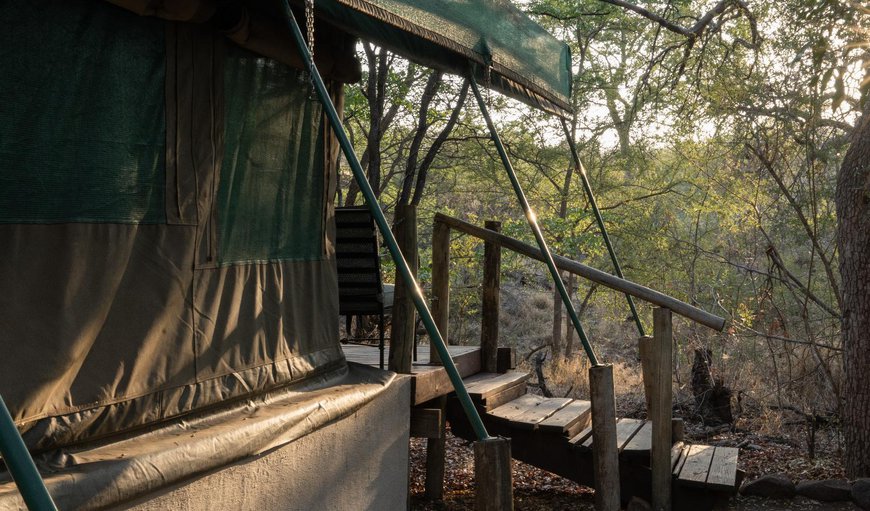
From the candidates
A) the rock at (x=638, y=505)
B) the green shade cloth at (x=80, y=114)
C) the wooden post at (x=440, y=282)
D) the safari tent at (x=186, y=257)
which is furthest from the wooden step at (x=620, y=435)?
the green shade cloth at (x=80, y=114)

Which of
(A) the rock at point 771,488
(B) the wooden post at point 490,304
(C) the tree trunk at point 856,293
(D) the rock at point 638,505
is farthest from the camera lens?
(C) the tree trunk at point 856,293

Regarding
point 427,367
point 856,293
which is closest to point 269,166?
point 427,367

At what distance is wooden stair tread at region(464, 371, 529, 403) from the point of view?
5730 millimetres

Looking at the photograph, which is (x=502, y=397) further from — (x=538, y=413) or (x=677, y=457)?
(x=677, y=457)

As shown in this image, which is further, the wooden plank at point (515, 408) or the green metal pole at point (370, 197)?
the wooden plank at point (515, 408)

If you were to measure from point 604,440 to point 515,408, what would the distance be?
0.95 meters

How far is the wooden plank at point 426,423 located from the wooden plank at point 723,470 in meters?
1.69

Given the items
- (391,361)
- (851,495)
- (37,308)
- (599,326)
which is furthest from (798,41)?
(599,326)

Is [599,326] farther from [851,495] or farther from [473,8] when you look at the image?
[473,8]

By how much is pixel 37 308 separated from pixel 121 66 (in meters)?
1.04

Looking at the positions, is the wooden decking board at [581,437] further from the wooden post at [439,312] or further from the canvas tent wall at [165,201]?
the canvas tent wall at [165,201]

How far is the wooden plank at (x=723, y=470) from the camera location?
211 inches

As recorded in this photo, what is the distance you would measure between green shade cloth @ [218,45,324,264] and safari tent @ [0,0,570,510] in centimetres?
1

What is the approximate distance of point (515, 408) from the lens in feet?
19.9
